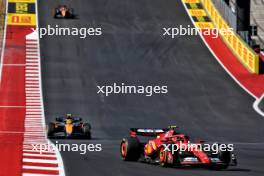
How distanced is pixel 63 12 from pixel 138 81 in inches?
593

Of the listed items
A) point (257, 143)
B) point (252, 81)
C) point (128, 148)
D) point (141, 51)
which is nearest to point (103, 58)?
point (141, 51)

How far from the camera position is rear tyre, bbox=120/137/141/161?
75.6 feet

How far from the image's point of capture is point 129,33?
59.8 meters

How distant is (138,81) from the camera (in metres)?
48.8

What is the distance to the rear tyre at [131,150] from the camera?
75.6ft

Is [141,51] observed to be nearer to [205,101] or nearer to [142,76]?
[142,76]

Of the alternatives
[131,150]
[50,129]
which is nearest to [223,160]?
[131,150]

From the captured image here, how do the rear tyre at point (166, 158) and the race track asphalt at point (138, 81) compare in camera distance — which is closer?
the rear tyre at point (166, 158)

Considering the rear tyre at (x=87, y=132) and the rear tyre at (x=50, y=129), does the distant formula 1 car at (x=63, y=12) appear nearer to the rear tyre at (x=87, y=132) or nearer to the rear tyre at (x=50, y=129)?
the rear tyre at (x=50, y=129)

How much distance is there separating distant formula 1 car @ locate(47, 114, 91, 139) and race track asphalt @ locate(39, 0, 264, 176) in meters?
0.64

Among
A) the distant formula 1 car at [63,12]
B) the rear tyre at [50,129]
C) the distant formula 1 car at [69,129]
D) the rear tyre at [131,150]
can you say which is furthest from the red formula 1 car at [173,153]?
the distant formula 1 car at [63,12]

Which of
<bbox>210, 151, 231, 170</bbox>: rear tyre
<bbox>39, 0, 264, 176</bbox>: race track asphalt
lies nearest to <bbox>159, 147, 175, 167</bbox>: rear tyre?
<bbox>39, 0, 264, 176</bbox>: race track asphalt

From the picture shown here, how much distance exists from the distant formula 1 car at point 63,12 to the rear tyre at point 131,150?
3914cm

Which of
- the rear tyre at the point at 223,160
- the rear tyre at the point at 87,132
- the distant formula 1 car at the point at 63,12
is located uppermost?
the distant formula 1 car at the point at 63,12
